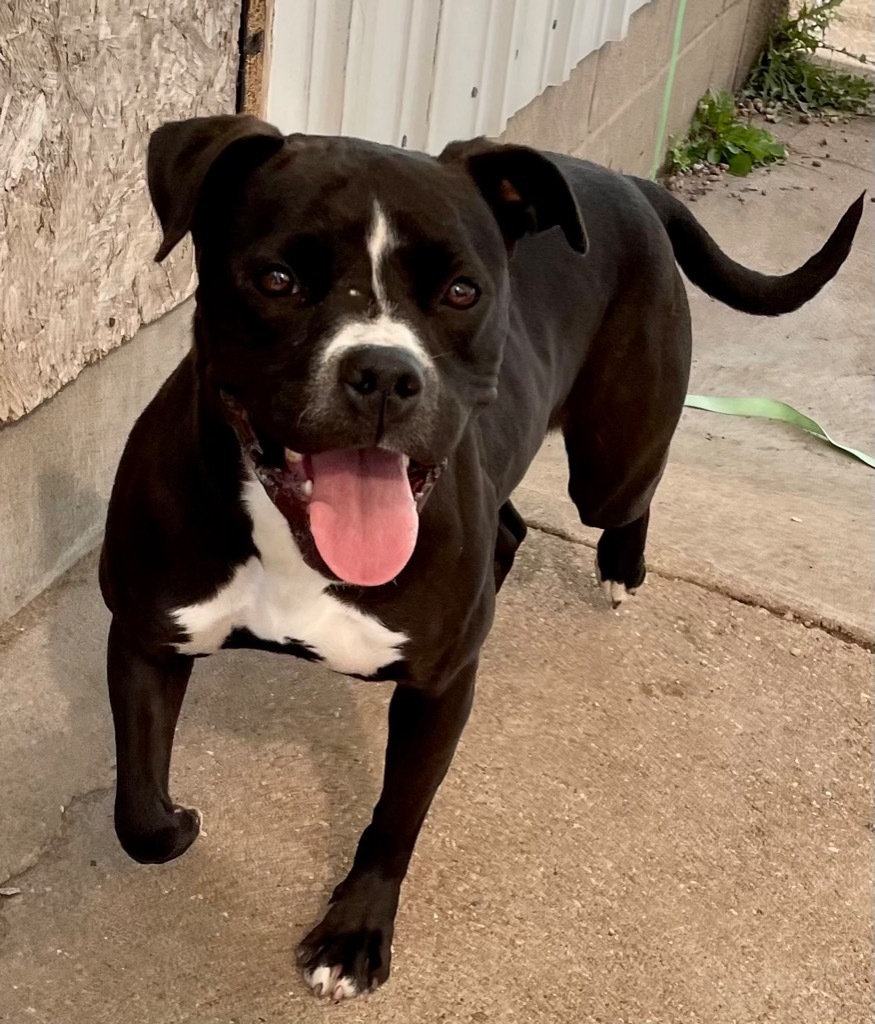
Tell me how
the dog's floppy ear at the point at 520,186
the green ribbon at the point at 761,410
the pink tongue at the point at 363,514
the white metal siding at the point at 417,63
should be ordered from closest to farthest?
the pink tongue at the point at 363,514
the dog's floppy ear at the point at 520,186
the white metal siding at the point at 417,63
the green ribbon at the point at 761,410

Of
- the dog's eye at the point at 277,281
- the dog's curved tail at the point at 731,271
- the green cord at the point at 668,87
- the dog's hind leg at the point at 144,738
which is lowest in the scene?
the green cord at the point at 668,87

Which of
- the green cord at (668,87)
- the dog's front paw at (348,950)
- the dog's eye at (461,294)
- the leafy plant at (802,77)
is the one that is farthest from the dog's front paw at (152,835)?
the leafy plant at (802,77)

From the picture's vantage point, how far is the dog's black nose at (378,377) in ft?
6.07

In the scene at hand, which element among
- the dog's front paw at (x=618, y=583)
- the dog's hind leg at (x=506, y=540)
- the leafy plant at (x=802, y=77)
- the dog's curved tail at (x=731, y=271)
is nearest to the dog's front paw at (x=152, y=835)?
the dog's hind leg at (x=506, y=540)

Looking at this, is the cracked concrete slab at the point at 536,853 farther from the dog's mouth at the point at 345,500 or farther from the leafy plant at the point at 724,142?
the leafy plant at the point at 724,142

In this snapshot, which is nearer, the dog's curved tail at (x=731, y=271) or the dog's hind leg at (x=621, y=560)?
the dog's curved tail at (x=731, y=271)

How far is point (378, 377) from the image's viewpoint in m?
1.85

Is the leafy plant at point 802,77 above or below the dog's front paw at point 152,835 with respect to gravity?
below

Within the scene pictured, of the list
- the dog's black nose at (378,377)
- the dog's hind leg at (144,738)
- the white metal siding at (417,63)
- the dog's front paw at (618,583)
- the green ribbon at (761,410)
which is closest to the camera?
the dog's black nose at (378,377)

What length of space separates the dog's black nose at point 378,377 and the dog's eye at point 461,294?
0.19 m

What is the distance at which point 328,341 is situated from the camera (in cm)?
188

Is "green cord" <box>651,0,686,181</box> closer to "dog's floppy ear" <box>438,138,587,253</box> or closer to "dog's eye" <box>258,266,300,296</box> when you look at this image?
"dog's floppy ear" <box>438,138,587,253</box>

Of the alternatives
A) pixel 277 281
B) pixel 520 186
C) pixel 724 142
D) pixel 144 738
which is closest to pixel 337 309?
pixel 277 281

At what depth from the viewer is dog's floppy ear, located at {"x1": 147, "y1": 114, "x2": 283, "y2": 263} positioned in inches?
73.0
